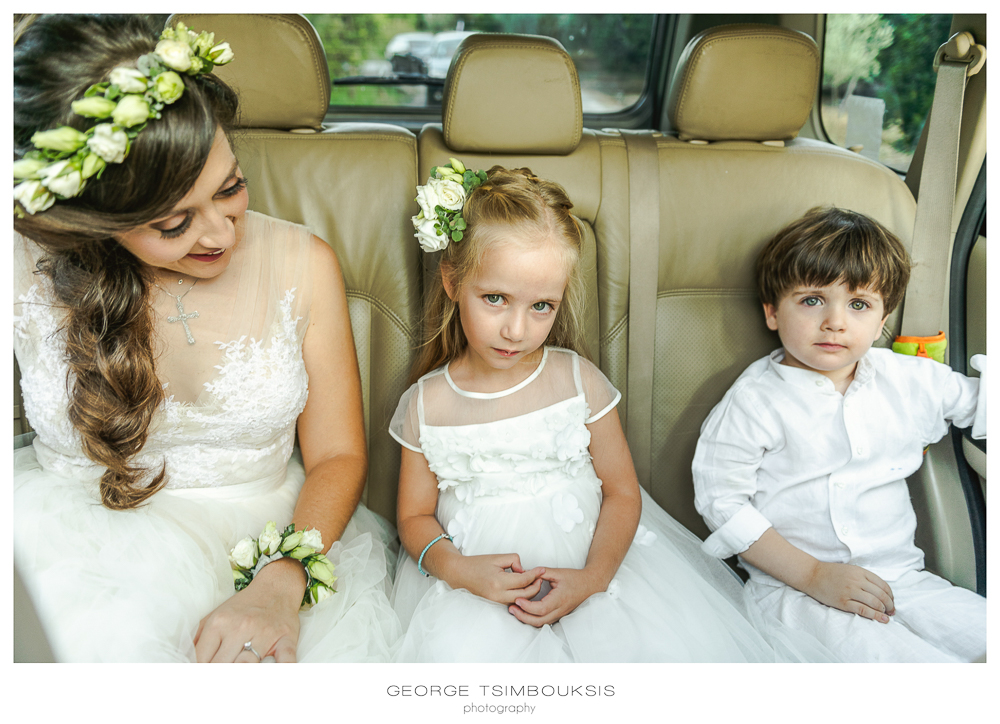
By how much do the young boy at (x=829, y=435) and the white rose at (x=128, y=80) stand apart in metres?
1.23

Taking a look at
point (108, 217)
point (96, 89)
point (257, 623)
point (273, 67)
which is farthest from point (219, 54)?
point (257, 623)

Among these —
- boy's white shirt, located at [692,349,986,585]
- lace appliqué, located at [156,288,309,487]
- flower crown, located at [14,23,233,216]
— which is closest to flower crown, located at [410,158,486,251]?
lace appliqué, located at [156,288,309,487]

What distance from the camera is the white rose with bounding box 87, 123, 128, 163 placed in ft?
2.97

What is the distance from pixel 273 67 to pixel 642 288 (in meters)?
0.94

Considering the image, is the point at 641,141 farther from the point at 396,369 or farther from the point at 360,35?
the point at 360,35

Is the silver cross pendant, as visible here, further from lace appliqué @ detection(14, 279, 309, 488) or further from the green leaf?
the green leaf

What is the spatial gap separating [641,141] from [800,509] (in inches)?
35.5

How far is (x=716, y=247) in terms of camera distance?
161 cm

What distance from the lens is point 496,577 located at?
49.3 inches

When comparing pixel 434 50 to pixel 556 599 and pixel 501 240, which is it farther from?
pixel 556 599

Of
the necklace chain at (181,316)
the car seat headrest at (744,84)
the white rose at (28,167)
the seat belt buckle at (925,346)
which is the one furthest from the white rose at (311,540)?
the seat belt buckle at (925,346)
